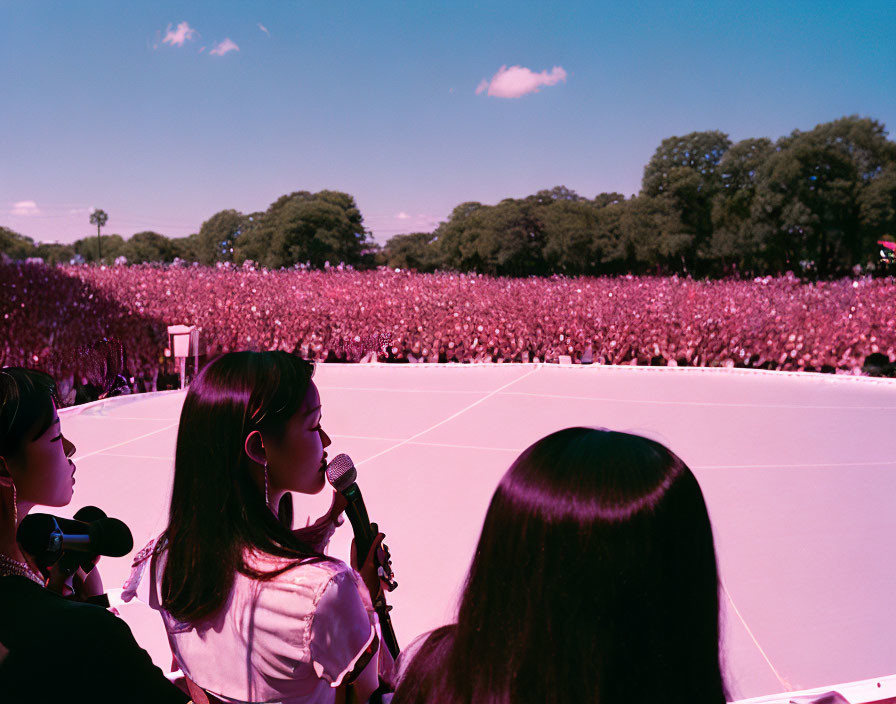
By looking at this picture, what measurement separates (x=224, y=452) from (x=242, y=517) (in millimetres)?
146

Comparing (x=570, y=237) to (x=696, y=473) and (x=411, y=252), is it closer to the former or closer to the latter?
(x=411, y=252)

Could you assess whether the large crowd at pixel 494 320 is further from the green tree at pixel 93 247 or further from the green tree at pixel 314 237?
the green tree at pixel 93 247

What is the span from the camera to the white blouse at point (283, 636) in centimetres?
135

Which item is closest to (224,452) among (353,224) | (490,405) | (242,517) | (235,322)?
(242,517)

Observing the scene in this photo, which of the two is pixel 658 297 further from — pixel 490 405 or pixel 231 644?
pixel 231 644

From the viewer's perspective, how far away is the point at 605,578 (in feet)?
3.02

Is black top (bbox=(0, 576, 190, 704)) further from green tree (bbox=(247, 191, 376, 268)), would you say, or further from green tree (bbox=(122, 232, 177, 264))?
green tree (bbox=(122, 232, 177, 264))

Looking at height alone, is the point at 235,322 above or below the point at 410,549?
above

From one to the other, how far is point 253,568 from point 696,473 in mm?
4321

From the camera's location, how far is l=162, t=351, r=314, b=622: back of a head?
1.46 m

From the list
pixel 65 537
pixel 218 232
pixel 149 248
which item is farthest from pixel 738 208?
pixel 149 248

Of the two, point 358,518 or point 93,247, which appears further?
point 93,247

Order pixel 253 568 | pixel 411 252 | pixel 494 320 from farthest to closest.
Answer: pixel 411 252
pixel 494 320
pixel 253 568

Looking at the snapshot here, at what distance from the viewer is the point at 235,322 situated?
11766 mm
